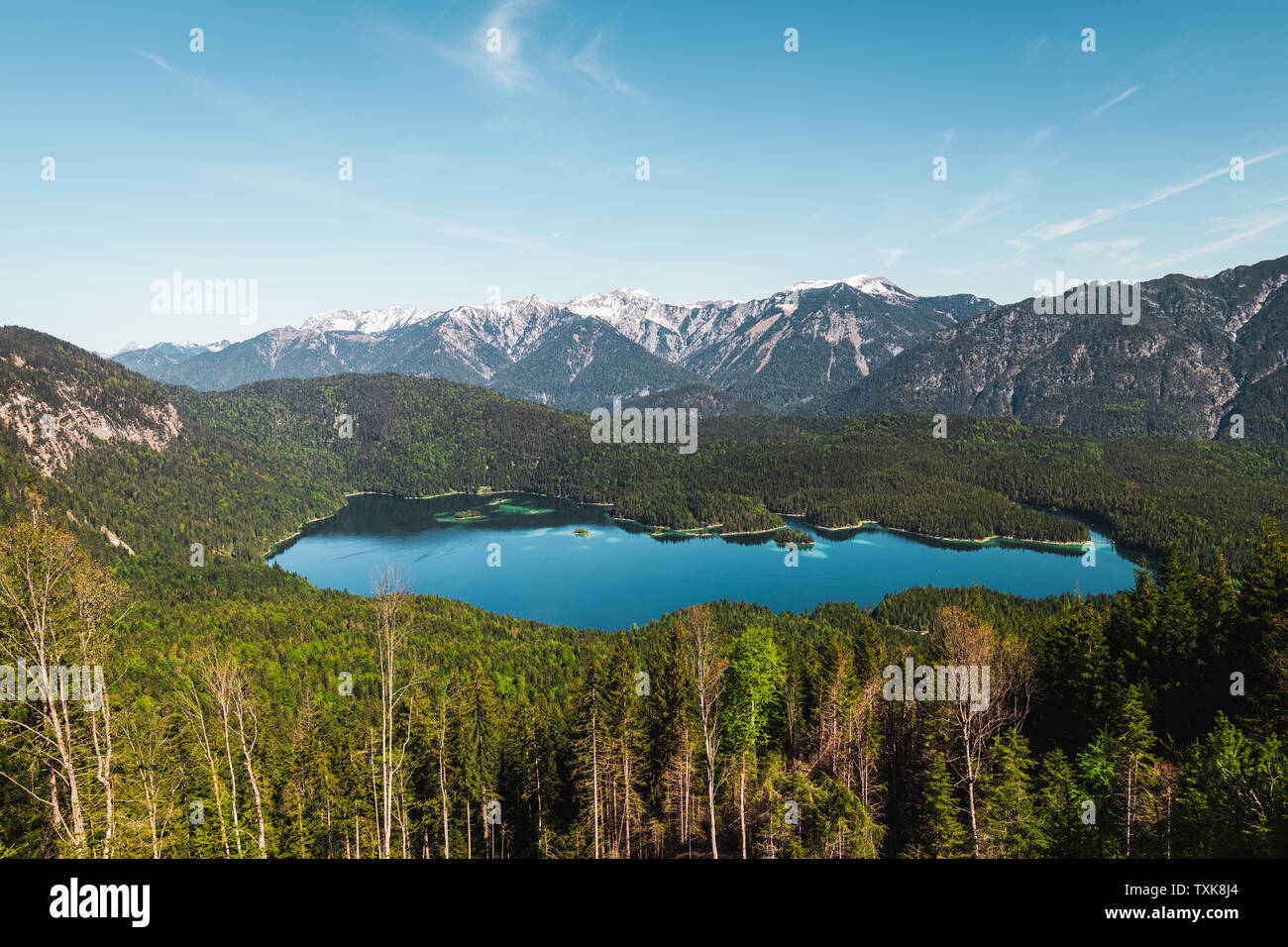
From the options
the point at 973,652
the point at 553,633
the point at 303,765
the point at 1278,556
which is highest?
the point at 1278,556

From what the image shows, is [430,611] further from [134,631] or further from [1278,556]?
[1278,556]
